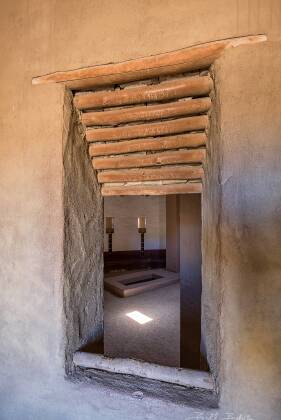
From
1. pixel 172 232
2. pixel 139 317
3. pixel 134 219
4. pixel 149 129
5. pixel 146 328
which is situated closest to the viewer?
pixel 149 129

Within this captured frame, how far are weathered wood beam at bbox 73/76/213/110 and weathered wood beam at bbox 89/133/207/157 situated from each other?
22 centimetres

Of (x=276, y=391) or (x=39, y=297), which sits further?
(x=39, y=297)

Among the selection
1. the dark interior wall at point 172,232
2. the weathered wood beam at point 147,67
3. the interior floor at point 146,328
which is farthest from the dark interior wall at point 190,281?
the dark interior wall at point 172,232

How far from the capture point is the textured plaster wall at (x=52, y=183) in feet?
3.85

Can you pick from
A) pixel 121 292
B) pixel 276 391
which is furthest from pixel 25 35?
pixel 121 292

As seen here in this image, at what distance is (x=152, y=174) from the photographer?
5.51 ft

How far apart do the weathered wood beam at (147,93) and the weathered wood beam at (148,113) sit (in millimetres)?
37

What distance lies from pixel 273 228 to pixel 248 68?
0.72 metres

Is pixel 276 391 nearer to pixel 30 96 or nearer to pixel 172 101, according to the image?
pixel 172 101

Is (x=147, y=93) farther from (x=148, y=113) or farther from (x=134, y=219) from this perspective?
(x=134, y=219)

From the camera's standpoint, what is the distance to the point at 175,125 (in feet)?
4.73

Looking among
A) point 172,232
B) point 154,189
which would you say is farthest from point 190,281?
point 172,232

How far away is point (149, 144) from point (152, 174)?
21 cm

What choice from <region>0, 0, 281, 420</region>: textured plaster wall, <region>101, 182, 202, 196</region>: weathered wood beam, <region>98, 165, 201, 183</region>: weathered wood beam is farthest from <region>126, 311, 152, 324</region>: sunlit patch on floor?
→ <region>98, 165, 201, 183</region>: weathered wood beam
